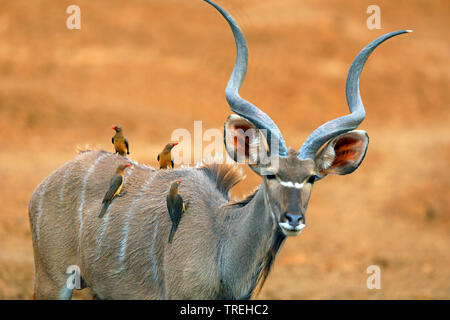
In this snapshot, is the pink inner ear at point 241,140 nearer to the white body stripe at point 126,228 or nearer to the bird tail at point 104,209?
the white body stripe at point 126,228

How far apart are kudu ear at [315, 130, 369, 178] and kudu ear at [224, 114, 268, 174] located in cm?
39

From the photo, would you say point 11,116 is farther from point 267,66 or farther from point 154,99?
point 267,66

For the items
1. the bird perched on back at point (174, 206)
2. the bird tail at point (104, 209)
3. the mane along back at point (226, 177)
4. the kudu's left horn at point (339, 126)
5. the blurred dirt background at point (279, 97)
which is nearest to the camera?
the kudu's left horn at point (339, 126)

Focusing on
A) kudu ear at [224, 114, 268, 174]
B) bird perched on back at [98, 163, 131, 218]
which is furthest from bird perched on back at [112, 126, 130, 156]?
kudu ear at [224, 114, 268, 174]

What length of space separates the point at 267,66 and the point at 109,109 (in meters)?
4.68

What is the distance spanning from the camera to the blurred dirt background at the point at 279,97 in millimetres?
12070

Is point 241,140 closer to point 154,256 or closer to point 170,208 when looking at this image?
point 170,208

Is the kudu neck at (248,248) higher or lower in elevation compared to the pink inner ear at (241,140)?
lower

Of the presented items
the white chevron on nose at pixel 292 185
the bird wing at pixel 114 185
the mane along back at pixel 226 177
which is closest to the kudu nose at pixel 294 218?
the white chevron on nose at pixel 292 185

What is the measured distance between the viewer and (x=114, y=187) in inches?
207

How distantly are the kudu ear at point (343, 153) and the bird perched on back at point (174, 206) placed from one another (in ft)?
3.74

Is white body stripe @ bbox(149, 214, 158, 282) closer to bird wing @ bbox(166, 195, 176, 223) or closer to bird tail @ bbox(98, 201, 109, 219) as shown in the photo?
bird wing @ bbox(166, 195, 176, 223)

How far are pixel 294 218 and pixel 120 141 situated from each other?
242 centimetres

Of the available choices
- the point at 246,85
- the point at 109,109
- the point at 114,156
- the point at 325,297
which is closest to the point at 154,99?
the point at 109,109
